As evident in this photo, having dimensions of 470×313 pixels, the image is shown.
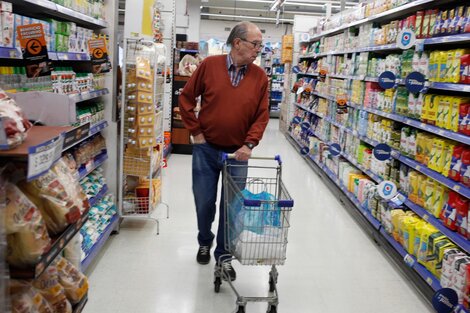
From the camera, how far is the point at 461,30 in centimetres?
357

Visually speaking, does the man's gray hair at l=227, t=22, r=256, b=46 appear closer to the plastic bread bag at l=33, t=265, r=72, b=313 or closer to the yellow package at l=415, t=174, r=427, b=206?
the yellow package at l=415, t=174, r=427, b=206

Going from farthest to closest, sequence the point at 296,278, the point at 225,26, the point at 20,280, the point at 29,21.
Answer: the point at 225,26
the point at 296,278
the point at 29,21
the point at 20,280

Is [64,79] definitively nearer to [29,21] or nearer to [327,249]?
[29,21]

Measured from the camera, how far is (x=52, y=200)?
1.51 m

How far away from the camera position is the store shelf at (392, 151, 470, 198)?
3.30 m

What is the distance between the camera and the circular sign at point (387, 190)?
4.29 m

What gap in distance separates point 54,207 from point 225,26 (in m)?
23.6

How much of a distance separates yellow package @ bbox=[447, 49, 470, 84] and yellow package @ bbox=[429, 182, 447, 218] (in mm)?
809

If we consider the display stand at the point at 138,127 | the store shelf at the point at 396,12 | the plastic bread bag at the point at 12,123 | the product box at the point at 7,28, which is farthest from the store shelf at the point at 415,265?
the product box at the point at 7,28

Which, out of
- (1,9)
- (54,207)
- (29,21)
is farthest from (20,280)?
(29,21)

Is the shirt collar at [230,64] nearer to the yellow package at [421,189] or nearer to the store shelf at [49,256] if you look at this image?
the yellow package at [421,189]

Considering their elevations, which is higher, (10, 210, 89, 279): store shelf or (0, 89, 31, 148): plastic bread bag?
(0, 89, 31, 148): plastic bread bag

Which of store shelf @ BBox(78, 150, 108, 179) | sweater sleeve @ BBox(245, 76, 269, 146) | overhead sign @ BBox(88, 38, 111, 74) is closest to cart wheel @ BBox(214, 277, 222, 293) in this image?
sweater sleeve @ BBox(245, 76, 269, 146)

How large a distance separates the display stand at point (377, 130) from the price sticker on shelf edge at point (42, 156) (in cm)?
273
